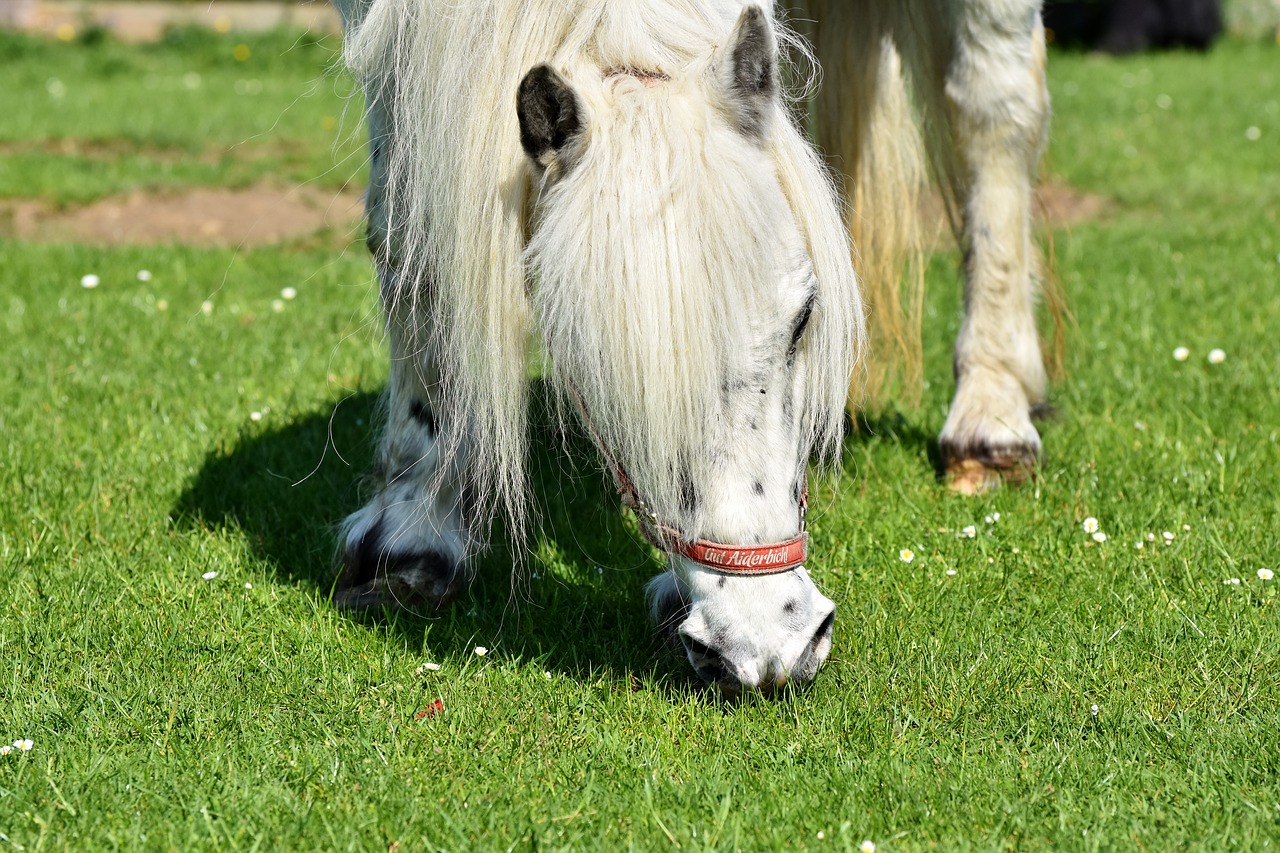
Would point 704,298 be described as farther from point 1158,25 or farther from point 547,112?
point 1158,25

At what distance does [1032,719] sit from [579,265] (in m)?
1.26

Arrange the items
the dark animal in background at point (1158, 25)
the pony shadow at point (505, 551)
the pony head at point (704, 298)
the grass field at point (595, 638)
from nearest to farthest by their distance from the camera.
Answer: the pony head at point (704, 298)
the grass field at point (595, 638)
the pony shadow at point (505, 551)
the dark animal in background at point (1158, 25)

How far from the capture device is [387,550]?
3172mm

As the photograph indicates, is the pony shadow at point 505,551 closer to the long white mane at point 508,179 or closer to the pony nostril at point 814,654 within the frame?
the long white mane at point 508,179

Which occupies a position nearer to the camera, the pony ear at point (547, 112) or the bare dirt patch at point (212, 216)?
the pony ear at point (547, 112)

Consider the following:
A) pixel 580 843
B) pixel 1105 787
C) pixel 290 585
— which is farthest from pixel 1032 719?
pixel 290 585

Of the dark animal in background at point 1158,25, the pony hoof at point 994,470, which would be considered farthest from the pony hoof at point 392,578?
the dark animal in background at point 1158,25

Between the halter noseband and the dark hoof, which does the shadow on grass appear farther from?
the halter noseband

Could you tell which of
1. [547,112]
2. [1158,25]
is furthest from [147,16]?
[547,112]

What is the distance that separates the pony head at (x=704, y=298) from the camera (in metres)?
2.16

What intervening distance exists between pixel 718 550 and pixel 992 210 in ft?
6.76

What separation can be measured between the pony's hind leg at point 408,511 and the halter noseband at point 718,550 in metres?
0.77

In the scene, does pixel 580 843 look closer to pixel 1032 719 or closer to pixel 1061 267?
pixel 1032 719

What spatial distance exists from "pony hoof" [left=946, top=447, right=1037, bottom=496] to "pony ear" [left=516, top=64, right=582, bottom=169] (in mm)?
2022
